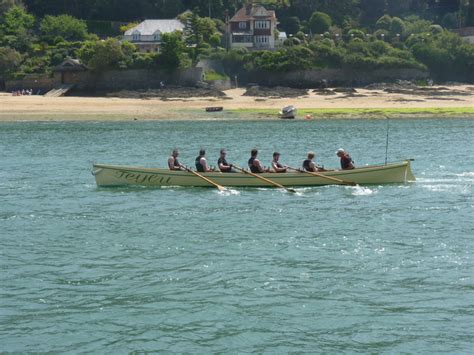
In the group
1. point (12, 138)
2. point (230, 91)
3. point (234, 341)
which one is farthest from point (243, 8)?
point (234, 341)

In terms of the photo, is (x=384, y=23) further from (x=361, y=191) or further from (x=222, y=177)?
(x=222, y=177)

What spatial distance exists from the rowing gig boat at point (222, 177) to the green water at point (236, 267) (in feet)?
1.42

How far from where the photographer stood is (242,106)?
81125 millimetres

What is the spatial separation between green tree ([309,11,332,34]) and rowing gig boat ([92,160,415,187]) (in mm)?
72971

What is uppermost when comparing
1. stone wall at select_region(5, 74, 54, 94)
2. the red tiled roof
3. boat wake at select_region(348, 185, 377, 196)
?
the red tiled roof

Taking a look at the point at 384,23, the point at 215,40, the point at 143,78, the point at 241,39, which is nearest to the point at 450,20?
the point at 384,23

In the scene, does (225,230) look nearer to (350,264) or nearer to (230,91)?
(350,264)

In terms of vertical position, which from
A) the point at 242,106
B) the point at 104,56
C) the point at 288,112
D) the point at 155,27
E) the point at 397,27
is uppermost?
the point at 397,27

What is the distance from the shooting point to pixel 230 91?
89.0 meters

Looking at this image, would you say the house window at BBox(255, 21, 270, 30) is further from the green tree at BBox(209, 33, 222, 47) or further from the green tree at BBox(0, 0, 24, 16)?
the green tree at BBox(0, 0, 24, 16)

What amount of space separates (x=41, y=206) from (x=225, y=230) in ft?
27.9

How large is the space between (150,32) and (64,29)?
31.3 ft

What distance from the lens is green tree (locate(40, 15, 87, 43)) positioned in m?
102

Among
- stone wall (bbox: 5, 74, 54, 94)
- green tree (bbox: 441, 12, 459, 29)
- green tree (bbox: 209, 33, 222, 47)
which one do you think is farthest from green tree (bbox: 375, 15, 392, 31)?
stone wall (bbox: 5, 74, 54, 94)
